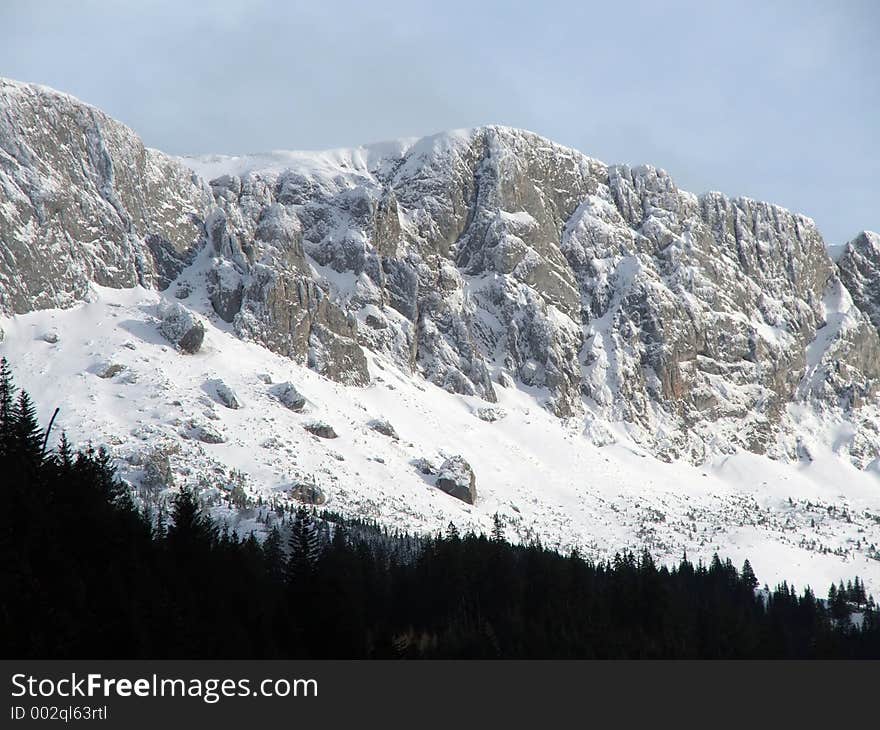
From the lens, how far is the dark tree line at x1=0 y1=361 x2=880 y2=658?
6219 cm

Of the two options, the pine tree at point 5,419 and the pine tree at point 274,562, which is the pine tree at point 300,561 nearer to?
the pine tree at point 274,562

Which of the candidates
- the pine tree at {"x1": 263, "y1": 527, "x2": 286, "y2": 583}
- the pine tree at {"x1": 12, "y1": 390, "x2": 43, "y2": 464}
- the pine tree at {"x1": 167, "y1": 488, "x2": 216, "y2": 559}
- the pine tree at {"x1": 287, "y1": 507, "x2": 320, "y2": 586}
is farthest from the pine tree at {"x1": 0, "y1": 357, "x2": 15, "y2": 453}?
the pine tree at {"x1": 263, "y1": 527, "x2": 286, "y2": 583}

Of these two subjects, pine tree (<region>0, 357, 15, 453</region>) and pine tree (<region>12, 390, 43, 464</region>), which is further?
pine tree (<region>0, 357, 15, 453</region>)

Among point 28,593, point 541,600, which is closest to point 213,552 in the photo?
point 28,593

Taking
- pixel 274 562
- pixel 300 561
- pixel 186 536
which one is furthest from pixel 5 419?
pixel 274 562

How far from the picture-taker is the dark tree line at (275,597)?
62188mm

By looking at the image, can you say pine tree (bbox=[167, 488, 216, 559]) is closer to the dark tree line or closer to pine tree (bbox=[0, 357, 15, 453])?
the dark tree line

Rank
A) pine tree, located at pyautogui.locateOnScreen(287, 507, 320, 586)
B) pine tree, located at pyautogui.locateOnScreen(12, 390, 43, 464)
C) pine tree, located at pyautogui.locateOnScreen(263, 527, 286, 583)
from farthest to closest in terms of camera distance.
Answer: pine tree, located at pyautogui.locateOnScreen(263, 527, 286, 583)
pine tree, located at pyautogui.locateOnScreen(287, 507, 320, 586)
pine tree, located at pyautogui.locateOnScreen(12, 390, 43, 464)

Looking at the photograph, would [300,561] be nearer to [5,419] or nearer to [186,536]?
[186,536]

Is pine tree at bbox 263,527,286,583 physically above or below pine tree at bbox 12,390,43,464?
below

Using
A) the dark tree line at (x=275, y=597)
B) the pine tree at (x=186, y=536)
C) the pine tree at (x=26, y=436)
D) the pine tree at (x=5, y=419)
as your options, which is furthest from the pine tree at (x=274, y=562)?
the pine tree at (x=5, y=419)
